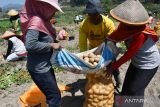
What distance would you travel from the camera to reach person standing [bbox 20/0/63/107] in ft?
12.5

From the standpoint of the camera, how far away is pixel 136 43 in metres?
4.00

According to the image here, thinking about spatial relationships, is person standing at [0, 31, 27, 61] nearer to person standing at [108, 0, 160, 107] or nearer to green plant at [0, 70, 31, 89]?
green plant at [0, 70, 31, 89]

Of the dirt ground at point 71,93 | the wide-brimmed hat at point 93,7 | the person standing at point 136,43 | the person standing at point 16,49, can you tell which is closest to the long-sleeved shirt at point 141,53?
the person standing at point 136,43

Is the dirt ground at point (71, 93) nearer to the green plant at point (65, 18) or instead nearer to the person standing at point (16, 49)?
the person standing at point (16, 49)

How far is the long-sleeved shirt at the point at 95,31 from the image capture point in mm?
4859

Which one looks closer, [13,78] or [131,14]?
[131,14]

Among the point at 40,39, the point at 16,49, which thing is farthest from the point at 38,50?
the point at 16,49

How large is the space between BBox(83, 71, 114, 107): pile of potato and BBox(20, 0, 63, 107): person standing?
0.53m

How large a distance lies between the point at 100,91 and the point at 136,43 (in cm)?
84

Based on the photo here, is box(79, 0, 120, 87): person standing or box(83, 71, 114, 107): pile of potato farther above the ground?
box(79, 0, 120, 87): person standing

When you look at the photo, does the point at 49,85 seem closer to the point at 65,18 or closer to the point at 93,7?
the point at 93,7

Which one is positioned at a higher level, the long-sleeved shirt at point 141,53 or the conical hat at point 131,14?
the conical hat at point 131,14

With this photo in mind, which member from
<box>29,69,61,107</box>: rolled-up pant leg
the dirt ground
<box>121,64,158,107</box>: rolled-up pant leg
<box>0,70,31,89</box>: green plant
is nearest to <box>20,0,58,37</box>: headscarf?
<box>29,69,61,107</box>: rolled-up pant leg

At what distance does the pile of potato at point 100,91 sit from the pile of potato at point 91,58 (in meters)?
0.21
